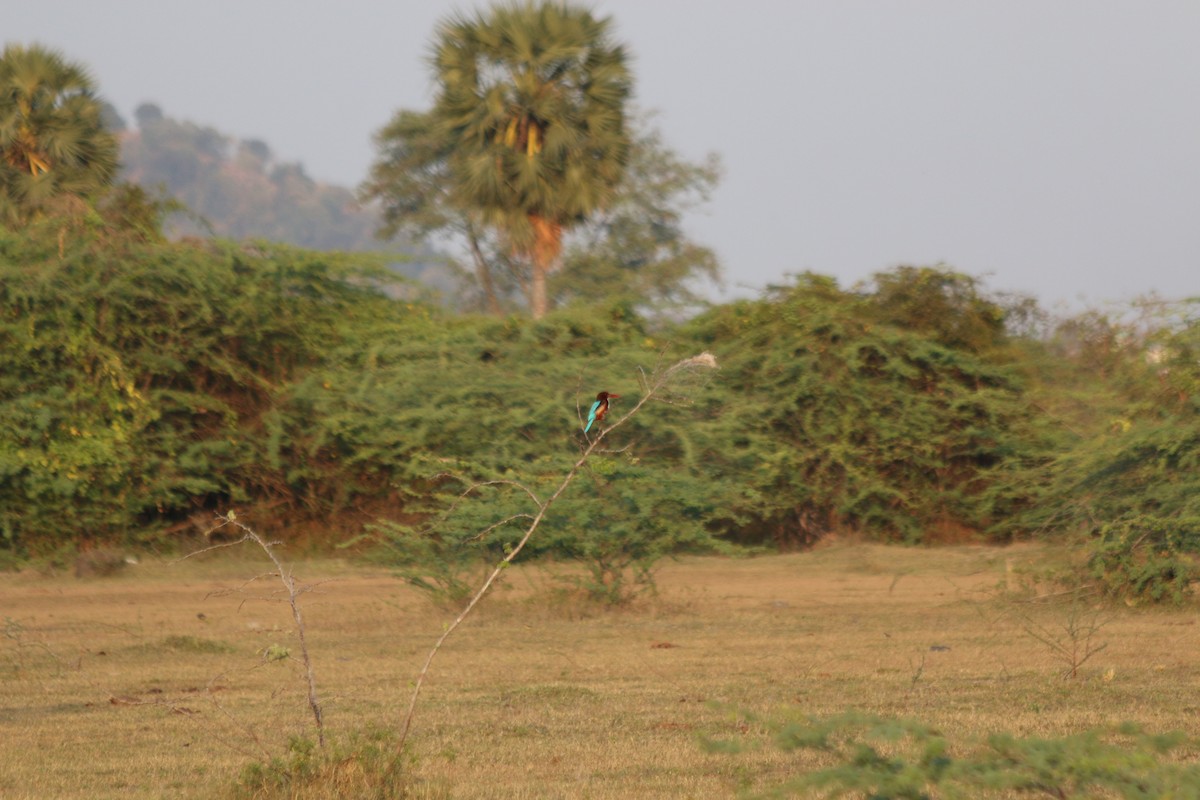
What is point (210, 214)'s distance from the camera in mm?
130125

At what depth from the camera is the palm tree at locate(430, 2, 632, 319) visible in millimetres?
22234

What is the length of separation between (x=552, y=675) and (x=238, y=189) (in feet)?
451

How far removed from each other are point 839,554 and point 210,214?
400 feet

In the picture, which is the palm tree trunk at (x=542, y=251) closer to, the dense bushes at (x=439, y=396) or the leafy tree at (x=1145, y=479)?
the dense bushes at (x=439, y=396)

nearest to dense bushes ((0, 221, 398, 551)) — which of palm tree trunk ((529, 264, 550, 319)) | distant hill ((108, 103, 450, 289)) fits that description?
palm tree trunk ((529, 264, 550, 319))

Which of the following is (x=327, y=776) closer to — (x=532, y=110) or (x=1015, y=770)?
(x=1015, y=770)

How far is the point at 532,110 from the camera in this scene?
73.3 ft

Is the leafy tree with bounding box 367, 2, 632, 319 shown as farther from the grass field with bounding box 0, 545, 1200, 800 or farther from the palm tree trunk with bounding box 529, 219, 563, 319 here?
the grass field with bounding box 0, 545, 1200, 800

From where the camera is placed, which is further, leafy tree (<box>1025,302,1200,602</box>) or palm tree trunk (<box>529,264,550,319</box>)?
palm tree trunk (<box>529,264,550,319</box>)

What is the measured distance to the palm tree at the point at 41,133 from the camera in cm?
2108


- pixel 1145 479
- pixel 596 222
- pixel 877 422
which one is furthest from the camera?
pixel 596 222

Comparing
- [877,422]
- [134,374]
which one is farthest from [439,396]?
[877,422]

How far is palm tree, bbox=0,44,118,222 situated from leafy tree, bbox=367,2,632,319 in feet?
19.9

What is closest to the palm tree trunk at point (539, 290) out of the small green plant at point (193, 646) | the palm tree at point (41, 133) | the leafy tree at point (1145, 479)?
the palm tree at point (41, 133)
